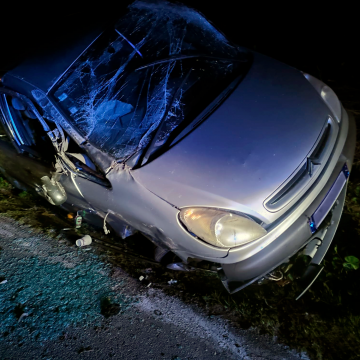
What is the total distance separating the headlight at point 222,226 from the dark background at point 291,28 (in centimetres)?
280

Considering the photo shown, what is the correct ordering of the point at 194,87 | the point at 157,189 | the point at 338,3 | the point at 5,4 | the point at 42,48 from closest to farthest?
1. the point at 157,189
2. the point at 194,87
3. the point at 42,48
4. the point at 338,3
5. the point at 5,4

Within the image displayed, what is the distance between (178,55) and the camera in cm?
254

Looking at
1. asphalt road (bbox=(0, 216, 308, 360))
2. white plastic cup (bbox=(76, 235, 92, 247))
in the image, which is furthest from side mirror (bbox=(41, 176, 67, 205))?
asphalt road (bbox=(0, 216, 308, 360))

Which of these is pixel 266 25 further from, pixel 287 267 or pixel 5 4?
pixel 5 4

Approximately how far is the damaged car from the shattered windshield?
10mm

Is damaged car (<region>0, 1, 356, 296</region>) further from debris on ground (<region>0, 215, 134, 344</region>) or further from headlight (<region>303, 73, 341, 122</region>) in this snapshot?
debris on ground (<region>0, 215, 134, 344</region>)

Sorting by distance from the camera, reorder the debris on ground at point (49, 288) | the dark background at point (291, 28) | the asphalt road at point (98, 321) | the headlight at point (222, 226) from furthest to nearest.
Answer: the dark background at point (291, 28), the debris on ground at point (49, 288), the asphalt road at point (98, 321), the headlight at point (222, 226)

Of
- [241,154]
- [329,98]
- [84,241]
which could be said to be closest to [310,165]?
[241,154]

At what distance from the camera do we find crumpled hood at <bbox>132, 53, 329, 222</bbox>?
6.29 ft

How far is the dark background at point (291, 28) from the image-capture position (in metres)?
4.13

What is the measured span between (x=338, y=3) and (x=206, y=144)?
4.16 meters

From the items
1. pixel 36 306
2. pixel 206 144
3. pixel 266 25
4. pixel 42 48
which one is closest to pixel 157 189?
pixel 206 144

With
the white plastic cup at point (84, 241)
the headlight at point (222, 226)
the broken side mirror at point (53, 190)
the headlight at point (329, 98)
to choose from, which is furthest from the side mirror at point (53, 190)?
the headlight at point (329, 98)

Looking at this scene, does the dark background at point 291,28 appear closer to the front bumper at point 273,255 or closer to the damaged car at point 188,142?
the damaged car at point 188,142
